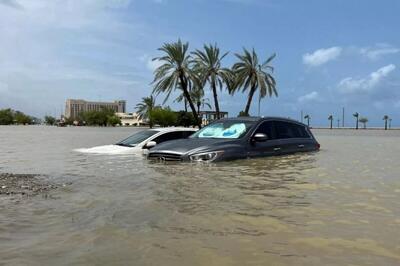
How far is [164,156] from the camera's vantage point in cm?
1100

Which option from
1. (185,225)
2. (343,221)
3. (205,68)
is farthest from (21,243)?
(205,68)

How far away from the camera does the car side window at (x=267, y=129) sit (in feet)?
→ 40.2

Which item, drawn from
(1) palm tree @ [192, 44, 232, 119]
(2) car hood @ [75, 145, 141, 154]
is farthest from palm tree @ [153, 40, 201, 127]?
(2) car hood @ [75, 145, 141, 154]

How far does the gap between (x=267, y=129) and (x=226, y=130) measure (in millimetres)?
1202

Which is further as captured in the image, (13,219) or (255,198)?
(255,198)

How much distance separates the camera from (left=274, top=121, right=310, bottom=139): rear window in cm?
1320

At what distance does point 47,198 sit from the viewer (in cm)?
670

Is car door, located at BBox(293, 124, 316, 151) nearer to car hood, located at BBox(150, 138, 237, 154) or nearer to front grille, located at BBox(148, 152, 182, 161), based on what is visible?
car hood, located at BBox(150, 138, 237, 154)

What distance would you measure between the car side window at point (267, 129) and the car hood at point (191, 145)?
114cm

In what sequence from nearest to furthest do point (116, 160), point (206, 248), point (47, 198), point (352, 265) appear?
point (352, 265), point (206, 248), point (47, 198), point (116, 160)

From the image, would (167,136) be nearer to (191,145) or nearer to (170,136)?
(170,136)

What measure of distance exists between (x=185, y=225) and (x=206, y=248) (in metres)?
0.90

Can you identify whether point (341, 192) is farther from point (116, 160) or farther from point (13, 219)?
point (116, 160)

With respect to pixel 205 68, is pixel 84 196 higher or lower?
lower
